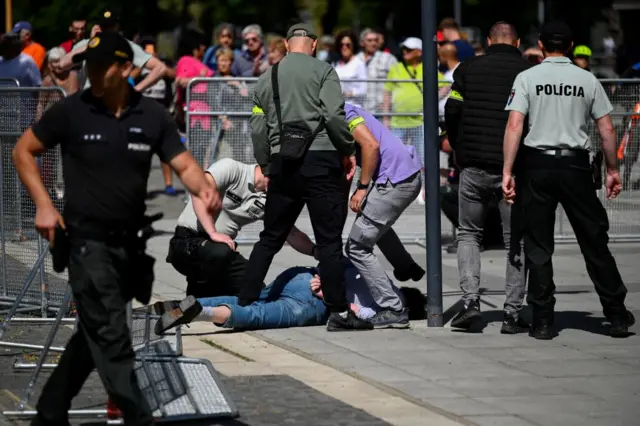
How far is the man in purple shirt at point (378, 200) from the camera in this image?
28.9 ft

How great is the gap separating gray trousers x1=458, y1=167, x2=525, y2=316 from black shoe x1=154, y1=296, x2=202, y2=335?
200 cm

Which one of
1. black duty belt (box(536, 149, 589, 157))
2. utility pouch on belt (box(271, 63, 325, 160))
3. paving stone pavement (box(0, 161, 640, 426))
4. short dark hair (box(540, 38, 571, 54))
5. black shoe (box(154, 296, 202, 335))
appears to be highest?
short dark hair (box(540, 38, 571, 54))

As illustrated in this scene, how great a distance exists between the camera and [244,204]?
30.7 ft

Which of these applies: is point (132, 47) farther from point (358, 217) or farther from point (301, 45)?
point (358, 217)

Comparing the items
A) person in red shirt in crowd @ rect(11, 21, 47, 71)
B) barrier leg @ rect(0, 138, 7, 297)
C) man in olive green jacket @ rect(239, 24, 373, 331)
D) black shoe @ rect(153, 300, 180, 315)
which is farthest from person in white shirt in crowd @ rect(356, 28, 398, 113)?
black shoe @ rect(153, 300, 180, 315)

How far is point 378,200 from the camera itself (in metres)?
8.93

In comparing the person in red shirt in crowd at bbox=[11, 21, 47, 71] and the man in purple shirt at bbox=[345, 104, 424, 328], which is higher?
the person in red shirt in crowd at bbox=[11, 21, 47, 71]

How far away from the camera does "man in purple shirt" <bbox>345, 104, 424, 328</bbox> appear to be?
8.80 metres

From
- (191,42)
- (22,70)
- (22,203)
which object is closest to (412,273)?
(22,203)

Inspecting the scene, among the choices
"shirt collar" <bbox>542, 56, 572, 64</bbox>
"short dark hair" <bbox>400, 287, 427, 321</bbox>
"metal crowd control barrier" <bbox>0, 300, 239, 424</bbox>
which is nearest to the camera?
"metal crowd control barrier" <bbox>0, 300, 239, 424</bbox>

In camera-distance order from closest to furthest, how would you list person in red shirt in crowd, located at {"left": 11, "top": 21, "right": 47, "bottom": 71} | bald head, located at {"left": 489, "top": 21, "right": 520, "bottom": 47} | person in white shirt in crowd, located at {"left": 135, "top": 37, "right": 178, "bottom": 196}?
bald head, located at {"left": 489, "top": 21, "right": 520, "bottom": 47} → person in red shirt in crowd, located at {"left": 11, "top": 21, "right": 47, "bottom": 71} → person in white shirt in crowd, located at {"left": 135, "top": 37, "right": 178, "bottom": 196}

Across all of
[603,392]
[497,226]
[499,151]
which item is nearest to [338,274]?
[499,151]

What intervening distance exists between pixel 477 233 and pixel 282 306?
53.7 inches

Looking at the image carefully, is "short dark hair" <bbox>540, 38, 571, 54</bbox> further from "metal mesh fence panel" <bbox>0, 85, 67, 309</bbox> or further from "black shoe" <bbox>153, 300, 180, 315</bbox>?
"metal mesh fence panel" <bbox>0, 85, 67, 309</bbox>
